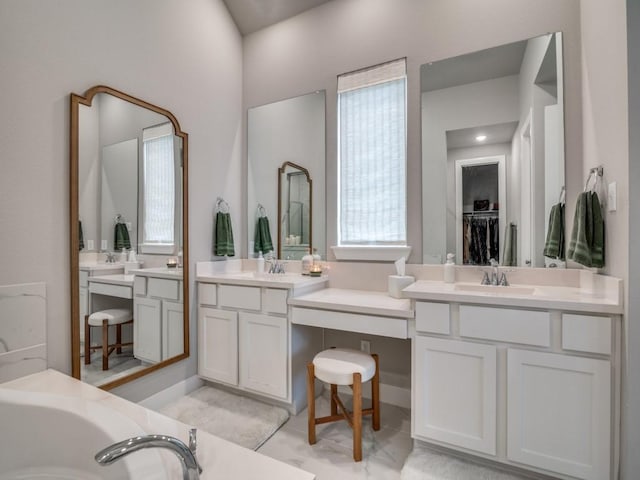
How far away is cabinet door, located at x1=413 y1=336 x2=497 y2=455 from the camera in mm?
1609

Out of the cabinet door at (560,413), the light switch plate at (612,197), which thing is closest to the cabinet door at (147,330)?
the cabinet door at (560,413)

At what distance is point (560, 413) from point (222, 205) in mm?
2622

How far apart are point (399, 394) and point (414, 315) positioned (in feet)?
3.05

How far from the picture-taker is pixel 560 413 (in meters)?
1.48

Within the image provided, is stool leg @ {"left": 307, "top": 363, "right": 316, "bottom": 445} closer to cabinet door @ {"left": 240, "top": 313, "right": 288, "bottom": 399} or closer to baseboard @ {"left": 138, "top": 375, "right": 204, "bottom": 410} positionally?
cabinet door @ {"left": 240, "top": 313, "right": 288, "bottom": 399}

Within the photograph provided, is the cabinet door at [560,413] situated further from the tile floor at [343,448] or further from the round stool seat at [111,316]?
the round stool seat at [111,316]

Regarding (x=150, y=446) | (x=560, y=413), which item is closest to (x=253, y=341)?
(x=150, y=446)

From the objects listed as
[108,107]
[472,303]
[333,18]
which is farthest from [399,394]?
[333,18]

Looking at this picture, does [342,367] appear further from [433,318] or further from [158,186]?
[158,186]

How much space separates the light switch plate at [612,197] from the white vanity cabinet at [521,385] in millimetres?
501

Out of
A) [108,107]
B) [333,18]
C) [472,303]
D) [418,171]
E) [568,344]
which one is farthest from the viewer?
[333,18]

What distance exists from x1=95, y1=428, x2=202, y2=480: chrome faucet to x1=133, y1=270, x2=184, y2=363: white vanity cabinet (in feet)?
5.02

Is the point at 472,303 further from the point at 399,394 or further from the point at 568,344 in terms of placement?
the point at 399,394

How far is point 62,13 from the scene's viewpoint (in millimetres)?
1743
